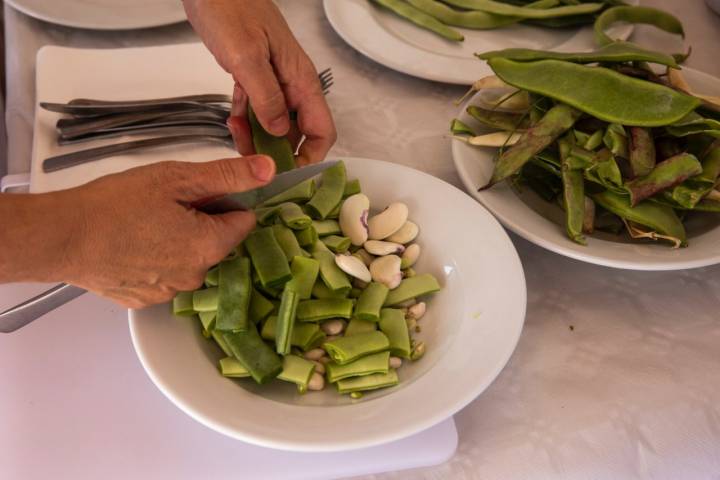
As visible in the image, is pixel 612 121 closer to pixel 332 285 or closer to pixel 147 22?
pixel 332 285

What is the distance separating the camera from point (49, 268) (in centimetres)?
56

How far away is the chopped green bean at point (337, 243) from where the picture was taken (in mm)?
708

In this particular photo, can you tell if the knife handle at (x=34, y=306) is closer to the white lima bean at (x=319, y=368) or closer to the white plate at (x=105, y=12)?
the white lima bean at (x=319, y=368)

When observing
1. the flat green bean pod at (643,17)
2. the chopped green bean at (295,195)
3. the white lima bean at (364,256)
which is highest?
the flat green bean pod at (643,17)

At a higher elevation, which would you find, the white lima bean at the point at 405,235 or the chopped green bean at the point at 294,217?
the chopped green bean at the point at 294,217

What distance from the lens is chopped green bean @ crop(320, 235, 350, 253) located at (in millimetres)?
708

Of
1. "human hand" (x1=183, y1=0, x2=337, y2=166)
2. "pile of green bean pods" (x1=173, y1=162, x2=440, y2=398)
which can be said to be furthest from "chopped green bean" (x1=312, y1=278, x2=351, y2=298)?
"human hand" (x1=183, y1=0, x2=337, y2=166)

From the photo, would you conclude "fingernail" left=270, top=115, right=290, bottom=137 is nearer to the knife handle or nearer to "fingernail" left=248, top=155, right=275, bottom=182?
"fingernail" left=248, top=155, right=275, bottom=182

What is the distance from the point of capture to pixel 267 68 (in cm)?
78

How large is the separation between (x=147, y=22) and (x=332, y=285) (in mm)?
670

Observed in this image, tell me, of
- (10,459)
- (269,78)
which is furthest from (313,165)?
(10,459)

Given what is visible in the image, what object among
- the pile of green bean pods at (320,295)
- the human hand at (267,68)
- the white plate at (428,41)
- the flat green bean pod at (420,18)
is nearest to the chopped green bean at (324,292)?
the pile of green bean pods at (320,295)

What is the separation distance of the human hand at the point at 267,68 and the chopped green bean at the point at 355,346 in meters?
0.27

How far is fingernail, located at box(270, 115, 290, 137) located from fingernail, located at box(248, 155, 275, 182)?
0.19 metres
